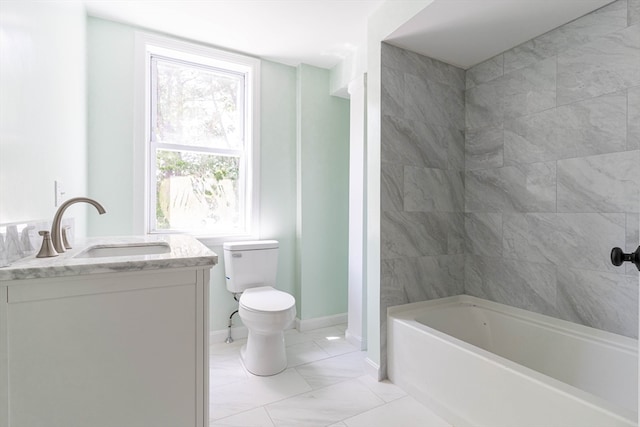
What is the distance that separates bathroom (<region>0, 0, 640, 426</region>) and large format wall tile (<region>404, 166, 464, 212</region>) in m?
0.03

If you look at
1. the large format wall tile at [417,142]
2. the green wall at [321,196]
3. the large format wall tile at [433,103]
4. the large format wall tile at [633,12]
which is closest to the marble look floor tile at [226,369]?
the green wall at [321,196]

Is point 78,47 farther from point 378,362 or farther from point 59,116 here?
point 378,362

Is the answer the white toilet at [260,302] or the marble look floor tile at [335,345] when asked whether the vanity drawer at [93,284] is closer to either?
the white toilet at [260,302]

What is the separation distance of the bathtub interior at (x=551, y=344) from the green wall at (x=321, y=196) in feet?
3.55

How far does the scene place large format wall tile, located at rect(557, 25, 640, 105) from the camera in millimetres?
1509

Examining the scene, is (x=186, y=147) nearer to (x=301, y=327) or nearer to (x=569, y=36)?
(x=301, y=327)

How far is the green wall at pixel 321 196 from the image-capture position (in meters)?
2.79

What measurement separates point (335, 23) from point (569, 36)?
1.45 meters

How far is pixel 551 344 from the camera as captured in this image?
172 cm

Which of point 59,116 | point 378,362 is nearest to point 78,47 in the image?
point 59,116

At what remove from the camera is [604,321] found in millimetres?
1588

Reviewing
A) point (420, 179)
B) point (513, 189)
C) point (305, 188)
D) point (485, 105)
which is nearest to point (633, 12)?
point (485, 105)

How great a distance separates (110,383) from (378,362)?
5.02 feet

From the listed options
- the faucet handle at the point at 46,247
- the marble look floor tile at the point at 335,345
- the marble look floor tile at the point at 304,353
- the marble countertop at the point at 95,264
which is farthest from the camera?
the marble look floor tile at the point at 335,345
